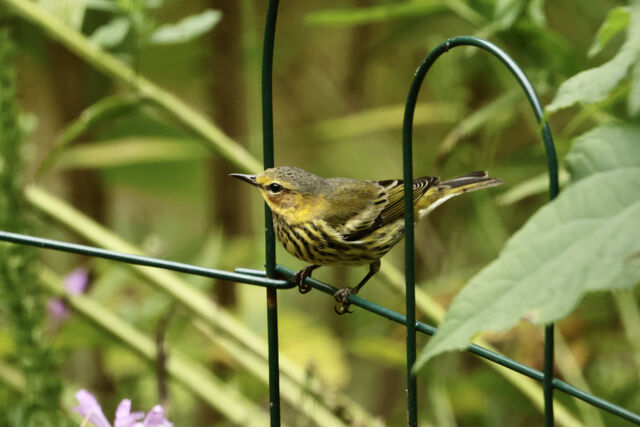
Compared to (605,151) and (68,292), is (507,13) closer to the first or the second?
(605,151)

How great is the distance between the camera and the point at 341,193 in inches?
68.3

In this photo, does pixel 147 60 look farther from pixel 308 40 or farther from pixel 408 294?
pixel 408 294

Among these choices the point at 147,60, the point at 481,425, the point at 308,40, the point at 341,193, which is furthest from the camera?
the point at 308,40

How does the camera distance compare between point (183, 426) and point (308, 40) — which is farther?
point (308, 40)

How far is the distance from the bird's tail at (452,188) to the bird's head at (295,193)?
9.1 inches

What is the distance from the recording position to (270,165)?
1.02 m

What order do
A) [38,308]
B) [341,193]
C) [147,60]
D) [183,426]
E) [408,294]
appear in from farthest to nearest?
1. [147,60]
2. [183,426]
3. [341,193]
4. [38,308]
5. [408,294]

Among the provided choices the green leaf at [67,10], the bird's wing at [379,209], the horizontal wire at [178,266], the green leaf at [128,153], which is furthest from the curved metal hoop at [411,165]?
the green leaf at [128,153]

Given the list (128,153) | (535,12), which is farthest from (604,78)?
(128,153)

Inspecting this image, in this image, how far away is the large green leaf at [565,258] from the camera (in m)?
0.48

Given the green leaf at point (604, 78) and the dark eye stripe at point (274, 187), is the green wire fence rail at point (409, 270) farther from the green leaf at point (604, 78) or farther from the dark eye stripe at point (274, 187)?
the dark eye stripe at point (274, 187)

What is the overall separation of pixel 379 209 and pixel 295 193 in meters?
0.21

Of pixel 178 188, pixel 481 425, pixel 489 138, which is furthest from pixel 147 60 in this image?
pixel 481 425

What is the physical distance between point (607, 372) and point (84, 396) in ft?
7.62
